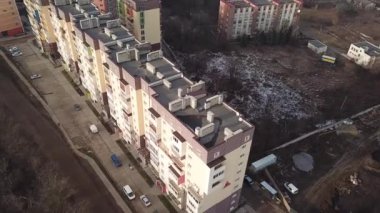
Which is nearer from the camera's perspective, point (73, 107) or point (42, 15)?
point (73, 107)

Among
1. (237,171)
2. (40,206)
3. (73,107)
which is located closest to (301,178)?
(237,171)

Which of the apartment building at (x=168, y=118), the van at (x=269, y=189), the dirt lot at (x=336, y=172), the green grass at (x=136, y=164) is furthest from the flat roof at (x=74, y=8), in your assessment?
the van at (x=269, y=189)

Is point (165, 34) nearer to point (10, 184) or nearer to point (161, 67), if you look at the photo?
point (161, 67)

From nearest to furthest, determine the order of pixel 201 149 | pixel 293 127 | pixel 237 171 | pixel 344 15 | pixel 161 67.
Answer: pixel 201 149, pixel 237 171, pixel 161 67, pixel 293 127, pixel 344 15

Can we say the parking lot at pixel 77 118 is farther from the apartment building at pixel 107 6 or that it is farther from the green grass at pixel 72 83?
the apartment building at pixel 107 6

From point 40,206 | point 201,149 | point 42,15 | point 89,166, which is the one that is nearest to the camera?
point 201,149

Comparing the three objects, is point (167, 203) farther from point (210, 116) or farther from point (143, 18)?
point (143, 18)

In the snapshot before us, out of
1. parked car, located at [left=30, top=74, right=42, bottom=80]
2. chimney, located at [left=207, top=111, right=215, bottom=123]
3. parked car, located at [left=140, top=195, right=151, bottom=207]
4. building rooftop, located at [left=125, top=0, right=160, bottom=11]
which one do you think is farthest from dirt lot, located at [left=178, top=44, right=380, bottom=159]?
parked car, located at [left=30, top=74, right=42, bottom=80]

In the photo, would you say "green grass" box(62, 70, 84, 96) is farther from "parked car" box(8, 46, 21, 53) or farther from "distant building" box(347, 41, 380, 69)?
"distant building" box(347, 41, 380, 69)
